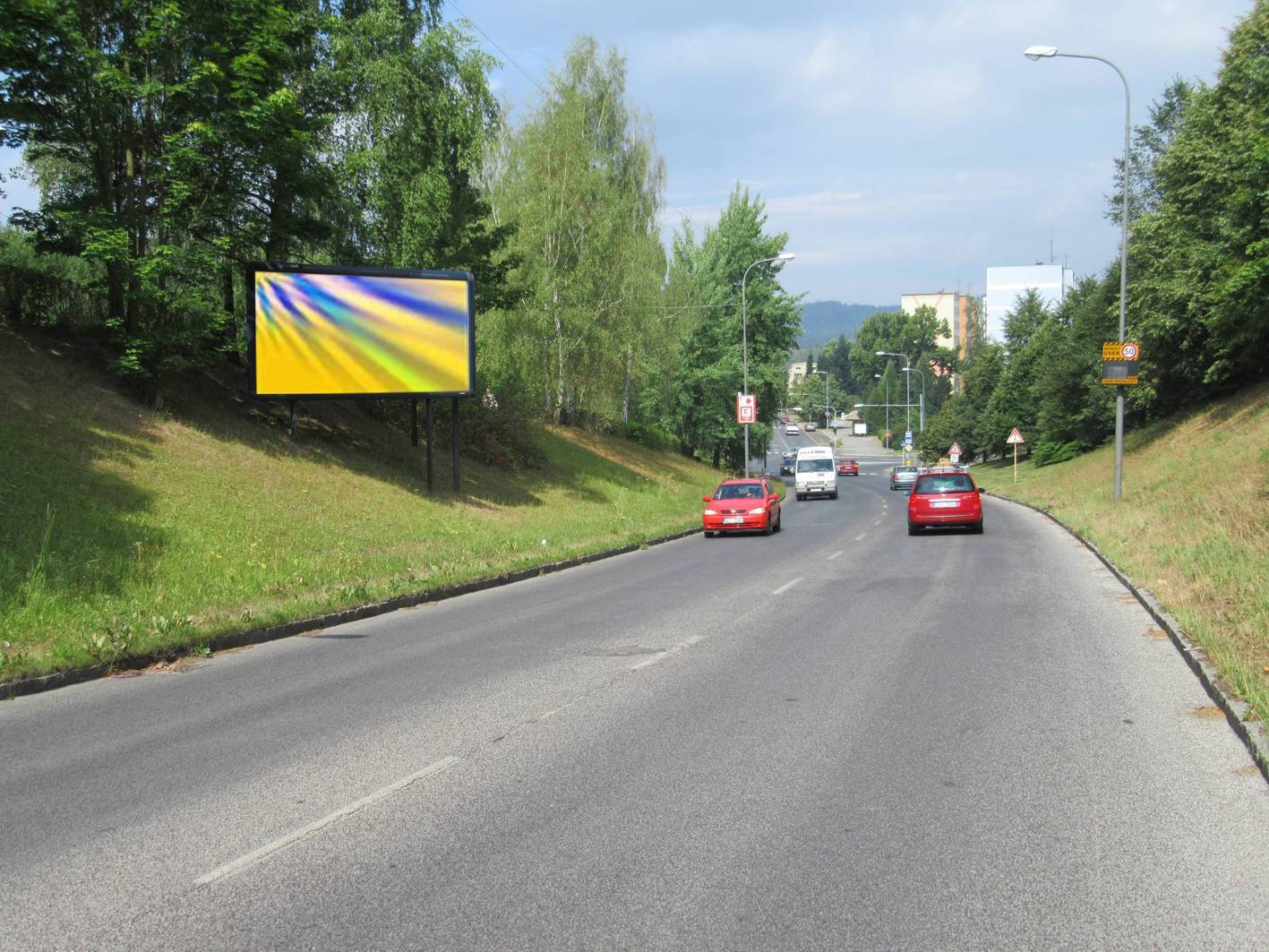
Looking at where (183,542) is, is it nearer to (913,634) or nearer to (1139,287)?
(913,634)

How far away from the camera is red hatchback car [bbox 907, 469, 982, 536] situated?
85.6 feet

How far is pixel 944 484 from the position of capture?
87.1 feet

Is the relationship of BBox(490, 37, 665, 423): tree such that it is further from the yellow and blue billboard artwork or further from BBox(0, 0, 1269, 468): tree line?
the yellow and blue billboard artwork

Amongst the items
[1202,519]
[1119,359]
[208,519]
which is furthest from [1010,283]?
[208,519]

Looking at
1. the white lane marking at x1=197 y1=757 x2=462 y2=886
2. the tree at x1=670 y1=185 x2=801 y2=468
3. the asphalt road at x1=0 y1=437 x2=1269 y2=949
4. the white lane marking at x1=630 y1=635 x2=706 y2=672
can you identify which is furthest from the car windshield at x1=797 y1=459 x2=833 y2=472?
the white lane marking at x1=197 y1=757 x2=462 y2=886

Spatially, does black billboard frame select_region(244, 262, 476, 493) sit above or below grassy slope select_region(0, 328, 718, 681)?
above

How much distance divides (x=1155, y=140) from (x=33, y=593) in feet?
202

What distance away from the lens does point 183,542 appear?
15.2 m

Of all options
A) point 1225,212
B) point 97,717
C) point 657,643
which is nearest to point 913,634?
point 657,643

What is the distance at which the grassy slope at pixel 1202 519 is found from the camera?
9523mm

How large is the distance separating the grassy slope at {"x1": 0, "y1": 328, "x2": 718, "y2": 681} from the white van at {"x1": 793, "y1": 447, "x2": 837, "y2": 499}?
21365 mm

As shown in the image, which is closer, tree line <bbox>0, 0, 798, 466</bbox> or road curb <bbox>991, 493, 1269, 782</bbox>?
road curb <bbox>991, 493, 1269, 782</bbox>

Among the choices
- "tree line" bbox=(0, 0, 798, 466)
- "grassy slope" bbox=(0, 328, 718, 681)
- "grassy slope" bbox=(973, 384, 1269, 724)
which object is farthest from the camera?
"tree line" bbox=(0, 0, 798, 466)

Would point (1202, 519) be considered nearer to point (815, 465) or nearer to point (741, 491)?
point (741, 491)
